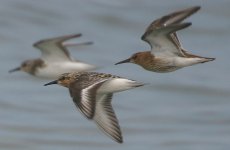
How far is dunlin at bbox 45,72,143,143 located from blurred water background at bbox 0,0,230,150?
6.35m

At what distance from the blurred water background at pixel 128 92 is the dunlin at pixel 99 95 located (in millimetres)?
6352

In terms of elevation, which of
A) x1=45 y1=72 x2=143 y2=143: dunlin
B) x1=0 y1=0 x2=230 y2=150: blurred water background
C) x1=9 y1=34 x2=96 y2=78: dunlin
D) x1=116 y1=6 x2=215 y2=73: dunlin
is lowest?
x1=0 y1=0 x2=230 y2=150: blurred water background

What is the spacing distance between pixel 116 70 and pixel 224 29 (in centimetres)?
480

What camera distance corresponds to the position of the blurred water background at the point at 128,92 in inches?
656

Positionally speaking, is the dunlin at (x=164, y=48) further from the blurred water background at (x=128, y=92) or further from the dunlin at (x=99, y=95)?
the blurred water background at (x=128, y=92)

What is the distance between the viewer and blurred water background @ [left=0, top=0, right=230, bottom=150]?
1666cm

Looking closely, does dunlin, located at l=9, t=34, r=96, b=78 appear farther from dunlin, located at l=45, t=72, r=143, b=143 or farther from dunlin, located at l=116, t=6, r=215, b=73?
dunlin, located at l=45, t=72, r=143, b=143

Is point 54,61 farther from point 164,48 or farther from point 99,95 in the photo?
point 99,95

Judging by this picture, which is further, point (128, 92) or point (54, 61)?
point (128, 92)

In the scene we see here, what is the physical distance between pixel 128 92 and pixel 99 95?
977 centimetres

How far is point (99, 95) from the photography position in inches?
381

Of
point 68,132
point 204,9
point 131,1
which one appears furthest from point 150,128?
point 131,1

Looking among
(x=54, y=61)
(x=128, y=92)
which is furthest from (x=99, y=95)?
(x=128, y=92)

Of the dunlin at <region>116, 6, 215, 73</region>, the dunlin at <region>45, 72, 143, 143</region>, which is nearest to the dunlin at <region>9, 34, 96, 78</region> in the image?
the dunlin at <region>116, 6, 215, 73</region>
